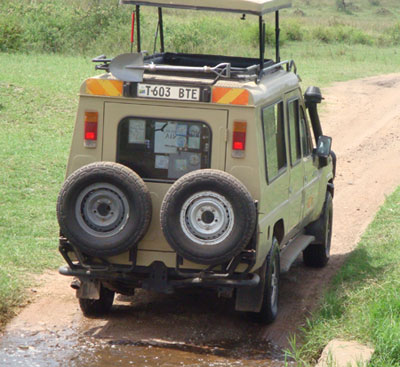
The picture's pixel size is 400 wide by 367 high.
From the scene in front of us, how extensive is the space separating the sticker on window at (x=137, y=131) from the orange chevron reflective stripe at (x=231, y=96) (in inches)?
23.0

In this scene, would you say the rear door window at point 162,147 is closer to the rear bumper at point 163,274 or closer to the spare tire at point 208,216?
the spare tire at point 208,216

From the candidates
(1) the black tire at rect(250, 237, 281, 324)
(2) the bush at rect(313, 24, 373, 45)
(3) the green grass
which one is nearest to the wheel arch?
(1) the black tire at rect(250, 237, 281, 324)

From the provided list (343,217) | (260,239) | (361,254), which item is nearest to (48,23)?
(343,217)

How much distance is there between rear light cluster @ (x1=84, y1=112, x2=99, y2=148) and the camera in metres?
6.35

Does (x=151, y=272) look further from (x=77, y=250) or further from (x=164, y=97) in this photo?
(x=164, y=97)

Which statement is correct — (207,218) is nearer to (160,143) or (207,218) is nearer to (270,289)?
(160,143)

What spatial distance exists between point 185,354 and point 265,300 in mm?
854

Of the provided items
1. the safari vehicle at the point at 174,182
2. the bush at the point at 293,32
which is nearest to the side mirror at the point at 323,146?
the safari vehicle at the point at 174,182

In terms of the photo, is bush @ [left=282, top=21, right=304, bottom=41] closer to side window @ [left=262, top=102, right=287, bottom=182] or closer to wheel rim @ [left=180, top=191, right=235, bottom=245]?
side window @ [left=262, top=102, right=287, bottom=182]

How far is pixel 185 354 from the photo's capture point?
609 cm

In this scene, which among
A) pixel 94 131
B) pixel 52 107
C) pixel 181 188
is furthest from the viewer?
pixel 52 107

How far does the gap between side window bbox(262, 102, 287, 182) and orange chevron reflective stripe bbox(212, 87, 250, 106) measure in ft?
1.10

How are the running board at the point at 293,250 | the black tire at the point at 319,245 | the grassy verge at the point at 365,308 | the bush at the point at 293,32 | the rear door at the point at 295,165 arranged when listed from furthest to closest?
the bush at the point at 293,32, the black tire at the point at 319,245, the rear door at the point at 295,165, the running board at the point at 293,250, the grassy verge at the point at 365,308

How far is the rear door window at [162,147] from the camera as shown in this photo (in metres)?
6.27
